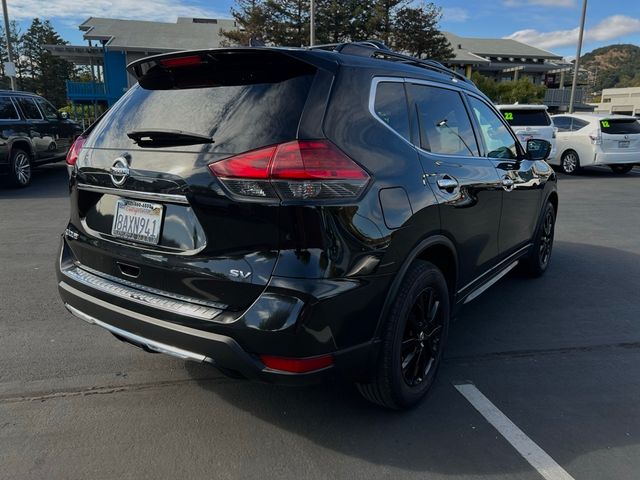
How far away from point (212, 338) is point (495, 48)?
174 ft

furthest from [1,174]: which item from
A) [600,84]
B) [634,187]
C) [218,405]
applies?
[600,84]

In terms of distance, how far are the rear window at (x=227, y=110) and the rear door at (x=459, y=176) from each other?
860 millimetres

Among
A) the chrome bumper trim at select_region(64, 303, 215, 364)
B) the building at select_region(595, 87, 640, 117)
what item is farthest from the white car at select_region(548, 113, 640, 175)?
the building at select_region(595, 87, 640, 117)

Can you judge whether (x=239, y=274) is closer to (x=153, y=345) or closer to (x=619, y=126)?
(x=153, y=345)

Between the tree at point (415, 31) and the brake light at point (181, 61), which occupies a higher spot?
the tree at point (415, 31)

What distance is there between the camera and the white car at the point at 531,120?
46.3 ft

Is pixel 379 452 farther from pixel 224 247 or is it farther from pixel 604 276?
pixel 604 276

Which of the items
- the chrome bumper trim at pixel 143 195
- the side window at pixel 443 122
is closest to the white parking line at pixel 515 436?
the side window at pixel 443 122

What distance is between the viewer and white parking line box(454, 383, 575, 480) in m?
2.43

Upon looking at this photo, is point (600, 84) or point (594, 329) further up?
point (600, 84)

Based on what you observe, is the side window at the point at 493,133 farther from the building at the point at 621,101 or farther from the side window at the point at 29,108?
the building at the point at 621,101

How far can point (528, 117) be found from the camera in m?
14.5

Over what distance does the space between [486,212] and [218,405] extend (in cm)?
213

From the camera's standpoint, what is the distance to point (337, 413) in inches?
112
